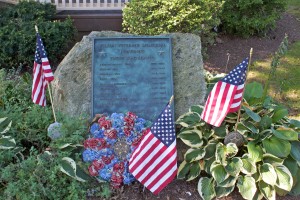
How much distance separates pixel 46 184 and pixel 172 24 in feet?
11.2

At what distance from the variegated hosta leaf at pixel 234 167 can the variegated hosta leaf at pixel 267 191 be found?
0.93ft

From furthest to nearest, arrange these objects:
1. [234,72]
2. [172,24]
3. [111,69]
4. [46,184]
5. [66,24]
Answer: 1. [66,24]
2. [172,24]
3. [111,69]
4. [46,184]
5. [234,72]

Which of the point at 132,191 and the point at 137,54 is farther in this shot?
the point at 137,54

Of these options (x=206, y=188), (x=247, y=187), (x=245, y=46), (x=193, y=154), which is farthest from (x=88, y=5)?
(x=247, y=187)

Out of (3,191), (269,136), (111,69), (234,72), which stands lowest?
(3,191)

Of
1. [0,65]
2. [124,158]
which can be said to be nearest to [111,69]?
[124,158]

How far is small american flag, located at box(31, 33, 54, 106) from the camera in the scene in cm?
411

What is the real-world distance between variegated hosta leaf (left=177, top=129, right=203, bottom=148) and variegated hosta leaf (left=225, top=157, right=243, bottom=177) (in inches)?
15.3

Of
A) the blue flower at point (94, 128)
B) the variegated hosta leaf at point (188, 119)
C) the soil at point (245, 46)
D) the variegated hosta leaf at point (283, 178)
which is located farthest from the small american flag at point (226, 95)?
the soil at point (245, 46)

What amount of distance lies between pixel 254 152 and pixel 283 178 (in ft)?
1.17

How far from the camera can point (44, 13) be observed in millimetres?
6918

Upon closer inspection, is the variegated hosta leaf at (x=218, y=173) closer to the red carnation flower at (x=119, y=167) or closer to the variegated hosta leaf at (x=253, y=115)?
the variegated hosta leaf at (x=253, y=115)

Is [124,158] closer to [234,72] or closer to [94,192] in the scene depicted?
[94,192]

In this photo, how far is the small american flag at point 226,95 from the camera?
11.7 ft
